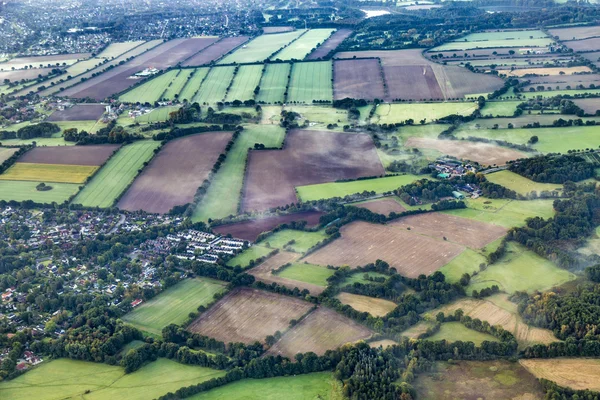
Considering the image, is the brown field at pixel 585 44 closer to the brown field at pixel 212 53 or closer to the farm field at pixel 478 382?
the brown field at pixel 212 53

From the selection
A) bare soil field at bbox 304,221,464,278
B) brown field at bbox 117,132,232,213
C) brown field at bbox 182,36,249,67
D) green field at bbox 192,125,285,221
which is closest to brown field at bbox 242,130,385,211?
green field at bbox 192,125,285,221

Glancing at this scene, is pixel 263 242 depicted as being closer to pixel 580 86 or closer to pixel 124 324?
pixel 124 324

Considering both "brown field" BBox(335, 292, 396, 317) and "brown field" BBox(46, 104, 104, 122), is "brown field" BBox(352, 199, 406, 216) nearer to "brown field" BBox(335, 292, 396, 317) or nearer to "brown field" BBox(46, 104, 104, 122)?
"brown field" BBox(335, 292, 396, 317)

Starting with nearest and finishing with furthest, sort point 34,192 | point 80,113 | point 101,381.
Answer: point 101,381 < point 34,192 < point 80,113

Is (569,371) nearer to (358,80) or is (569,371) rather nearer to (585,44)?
(358,80)

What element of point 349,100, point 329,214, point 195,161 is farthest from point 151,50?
point 329,214

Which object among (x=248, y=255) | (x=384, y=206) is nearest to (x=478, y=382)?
(x=248, y=255)

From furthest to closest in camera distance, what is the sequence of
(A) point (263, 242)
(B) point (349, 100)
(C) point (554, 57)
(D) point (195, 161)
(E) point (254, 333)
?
1. (C) point (554, 57)
2. (B) point (349, 100)
3. (D) point (195, 161)
4. (A) point (263, 242)
5. (E) point (254, 333)
